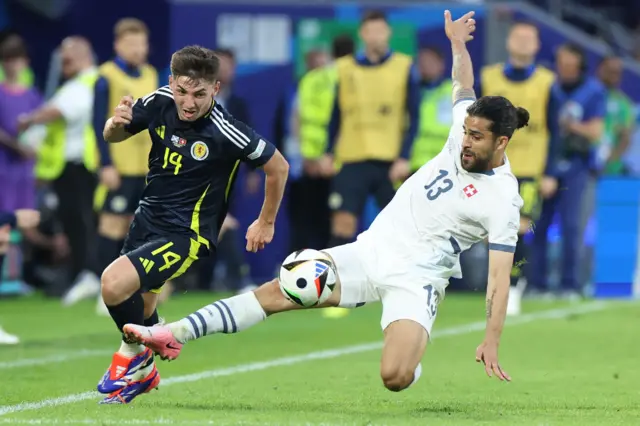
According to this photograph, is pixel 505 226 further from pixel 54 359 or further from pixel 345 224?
pixel 345 224

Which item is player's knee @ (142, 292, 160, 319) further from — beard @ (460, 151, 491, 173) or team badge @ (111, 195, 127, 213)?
team badge @ (111, 195, 127, 213)

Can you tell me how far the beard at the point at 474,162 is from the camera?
7.69m

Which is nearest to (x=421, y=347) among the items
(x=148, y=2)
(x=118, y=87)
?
(x=118, y=87)

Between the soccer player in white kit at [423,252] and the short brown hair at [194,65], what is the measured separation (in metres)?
1.13

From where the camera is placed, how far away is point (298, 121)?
16.4 meters

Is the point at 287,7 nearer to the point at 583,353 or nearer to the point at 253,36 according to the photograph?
the point at 253,36

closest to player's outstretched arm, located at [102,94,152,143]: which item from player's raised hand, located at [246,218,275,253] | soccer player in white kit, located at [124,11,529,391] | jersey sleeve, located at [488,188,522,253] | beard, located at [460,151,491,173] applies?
player's raised hand, located at [246,218,275,253]

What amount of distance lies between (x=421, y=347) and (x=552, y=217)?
351 inches

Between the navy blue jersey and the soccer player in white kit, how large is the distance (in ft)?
1.76

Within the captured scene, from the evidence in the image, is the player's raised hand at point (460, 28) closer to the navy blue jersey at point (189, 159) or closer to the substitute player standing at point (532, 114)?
the navy blue jersey at point (189, 159)

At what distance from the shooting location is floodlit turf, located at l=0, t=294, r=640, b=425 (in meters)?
7.19

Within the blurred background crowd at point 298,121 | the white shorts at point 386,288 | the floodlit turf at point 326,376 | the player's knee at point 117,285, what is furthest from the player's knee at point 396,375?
the blurred background crowd at point 298,121

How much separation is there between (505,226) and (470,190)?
1.14 ft

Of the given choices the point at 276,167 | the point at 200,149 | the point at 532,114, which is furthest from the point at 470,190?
the point at 532,114
